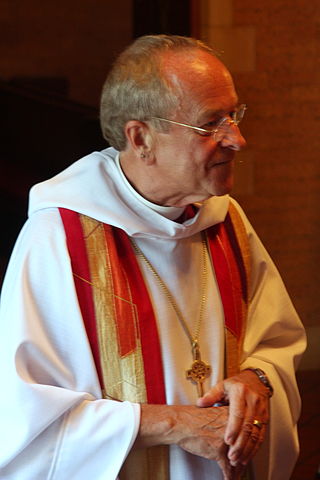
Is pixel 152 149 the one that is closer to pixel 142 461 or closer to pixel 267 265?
pixel 267 265

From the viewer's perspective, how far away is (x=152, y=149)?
2.56m

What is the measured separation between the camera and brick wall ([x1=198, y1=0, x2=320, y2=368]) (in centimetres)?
531

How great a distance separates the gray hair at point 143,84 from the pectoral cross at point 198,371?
2.16ft

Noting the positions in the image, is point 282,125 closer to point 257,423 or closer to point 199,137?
point 199,137

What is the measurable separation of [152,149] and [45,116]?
5501mm

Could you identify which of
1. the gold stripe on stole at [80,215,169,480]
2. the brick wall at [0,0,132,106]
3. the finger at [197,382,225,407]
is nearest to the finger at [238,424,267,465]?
the finger at [197,382,225,407]

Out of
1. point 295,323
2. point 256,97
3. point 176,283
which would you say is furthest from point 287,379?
point 256,97

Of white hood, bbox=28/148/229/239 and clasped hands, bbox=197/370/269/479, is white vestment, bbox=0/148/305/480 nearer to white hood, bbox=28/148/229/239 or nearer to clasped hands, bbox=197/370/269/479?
white hood, bbox=28/148/229/239

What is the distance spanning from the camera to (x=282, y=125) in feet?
18.0

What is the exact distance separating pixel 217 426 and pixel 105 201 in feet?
2.33

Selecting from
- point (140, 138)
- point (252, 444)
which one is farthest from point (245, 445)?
point (140, 138)

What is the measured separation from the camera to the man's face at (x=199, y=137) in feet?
8.12

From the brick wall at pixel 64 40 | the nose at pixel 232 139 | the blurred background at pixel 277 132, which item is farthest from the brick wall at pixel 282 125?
the brick wall at pixel 64 40

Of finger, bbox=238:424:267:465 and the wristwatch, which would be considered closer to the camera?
finger, bbox=238:424:267:465
